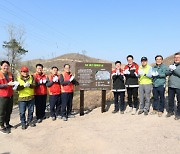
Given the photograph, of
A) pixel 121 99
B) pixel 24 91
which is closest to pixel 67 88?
pixel 24 91

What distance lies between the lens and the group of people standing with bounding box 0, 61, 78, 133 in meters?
8.20

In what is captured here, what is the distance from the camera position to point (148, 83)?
29.4 feet

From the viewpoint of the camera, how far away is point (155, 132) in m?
7.37

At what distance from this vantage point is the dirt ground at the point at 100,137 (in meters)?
6.49

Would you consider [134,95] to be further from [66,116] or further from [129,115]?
[66,116]

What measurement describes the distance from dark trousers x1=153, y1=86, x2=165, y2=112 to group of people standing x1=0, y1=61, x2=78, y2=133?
8.64ft

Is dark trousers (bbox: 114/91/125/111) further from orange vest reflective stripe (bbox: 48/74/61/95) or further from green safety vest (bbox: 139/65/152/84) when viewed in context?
orange vest reflective stripe (bbox: 48/74/61/95)

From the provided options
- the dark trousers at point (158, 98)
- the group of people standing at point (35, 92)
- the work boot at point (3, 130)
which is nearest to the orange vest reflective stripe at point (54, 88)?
the group of people standing at point (35, 92)

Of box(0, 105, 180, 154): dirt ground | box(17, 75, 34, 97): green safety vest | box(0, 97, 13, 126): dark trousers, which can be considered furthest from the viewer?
box(17, 75, 34, 97): green safety vest

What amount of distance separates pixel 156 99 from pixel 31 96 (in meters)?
3.81

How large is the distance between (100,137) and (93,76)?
330 cm

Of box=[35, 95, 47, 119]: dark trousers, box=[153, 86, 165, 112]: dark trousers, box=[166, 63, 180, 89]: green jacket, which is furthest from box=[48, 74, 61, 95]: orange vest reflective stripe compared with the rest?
box=[166, 63, 180, 89]: green jacket

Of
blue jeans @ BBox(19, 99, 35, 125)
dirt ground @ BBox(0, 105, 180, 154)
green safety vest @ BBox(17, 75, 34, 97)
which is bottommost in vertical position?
dirt ground @ BBox(0, 105, 180, 154)

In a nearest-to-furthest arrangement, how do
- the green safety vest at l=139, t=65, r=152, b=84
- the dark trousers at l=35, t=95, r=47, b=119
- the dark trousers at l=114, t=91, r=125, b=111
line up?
the green safety vest at l=139, t=65, r=152, b=84 < the dark trousers at l=35, t=95, r=47, b=119 < the dark trousers at l=114, t=91, r=125, b=111
